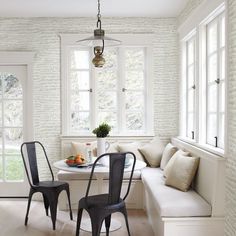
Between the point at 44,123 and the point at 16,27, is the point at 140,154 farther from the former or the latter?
the point at 16,27

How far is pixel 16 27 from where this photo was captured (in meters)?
5.34

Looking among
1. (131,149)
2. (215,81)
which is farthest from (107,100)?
(215,81)

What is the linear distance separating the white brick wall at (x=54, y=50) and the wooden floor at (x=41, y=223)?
0.97 m

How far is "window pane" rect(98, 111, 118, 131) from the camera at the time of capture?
5.48m

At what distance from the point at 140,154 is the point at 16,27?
260cm

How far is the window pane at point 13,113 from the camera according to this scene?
5.43 meters

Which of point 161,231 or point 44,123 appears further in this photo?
point 44,123

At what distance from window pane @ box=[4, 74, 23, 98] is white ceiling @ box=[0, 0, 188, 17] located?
0.92m

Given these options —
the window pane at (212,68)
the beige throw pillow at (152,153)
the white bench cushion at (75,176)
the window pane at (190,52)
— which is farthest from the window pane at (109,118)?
the window pane at (212,68)

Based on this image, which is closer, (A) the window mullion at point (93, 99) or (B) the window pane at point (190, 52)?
(B) the window pane at point (190, 52)

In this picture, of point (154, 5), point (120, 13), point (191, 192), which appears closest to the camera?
point (191, 192)

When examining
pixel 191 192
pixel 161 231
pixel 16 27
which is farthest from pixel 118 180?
pixel 16 27

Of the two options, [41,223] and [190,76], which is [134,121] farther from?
[41,223]

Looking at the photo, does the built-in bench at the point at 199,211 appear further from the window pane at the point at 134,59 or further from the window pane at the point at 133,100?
the window pane at the point at 134,59
